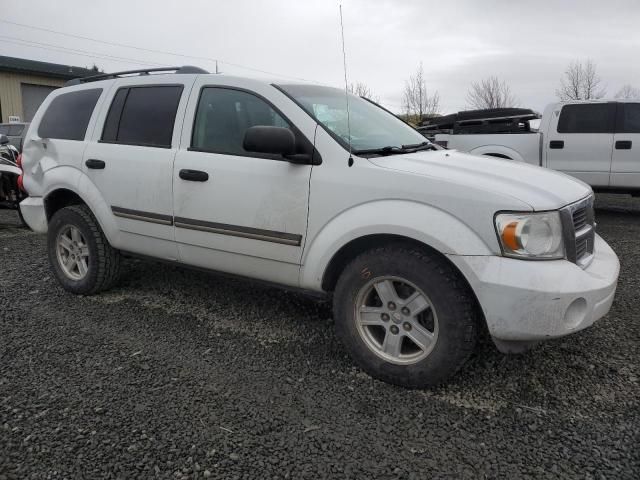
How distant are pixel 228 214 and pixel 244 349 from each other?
903 mm

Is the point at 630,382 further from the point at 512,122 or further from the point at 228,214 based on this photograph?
the point at 512,122

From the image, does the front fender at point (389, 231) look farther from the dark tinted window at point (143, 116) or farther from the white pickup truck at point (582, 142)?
the white pickup truck at point (582, 142)

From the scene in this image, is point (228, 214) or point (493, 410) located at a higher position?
point (228, 214)

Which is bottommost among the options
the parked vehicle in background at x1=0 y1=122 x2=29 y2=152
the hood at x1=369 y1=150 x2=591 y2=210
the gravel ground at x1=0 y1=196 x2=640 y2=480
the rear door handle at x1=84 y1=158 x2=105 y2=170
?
the gravel ground at x1=0 y1=196 x2=640 y2=480

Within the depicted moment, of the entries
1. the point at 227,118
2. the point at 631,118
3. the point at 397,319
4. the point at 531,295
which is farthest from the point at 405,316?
the point at 631,118

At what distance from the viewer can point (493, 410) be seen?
271 centimetres

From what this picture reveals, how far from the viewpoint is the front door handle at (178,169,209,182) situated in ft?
11.5

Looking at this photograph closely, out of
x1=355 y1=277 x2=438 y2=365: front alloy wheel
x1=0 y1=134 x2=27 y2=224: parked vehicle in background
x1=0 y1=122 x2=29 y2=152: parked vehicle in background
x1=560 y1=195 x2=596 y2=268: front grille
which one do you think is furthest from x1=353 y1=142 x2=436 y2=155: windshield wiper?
x1=0 y1=122 x2=29 y2=152: parked vehicle in background

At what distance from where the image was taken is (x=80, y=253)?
446 cm

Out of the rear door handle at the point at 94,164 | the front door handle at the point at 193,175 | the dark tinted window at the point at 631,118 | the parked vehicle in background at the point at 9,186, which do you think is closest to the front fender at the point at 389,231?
the front door handle at the point at 193,175

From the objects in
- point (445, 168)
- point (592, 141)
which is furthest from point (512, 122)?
point (445, 168)

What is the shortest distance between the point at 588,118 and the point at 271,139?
301 inches

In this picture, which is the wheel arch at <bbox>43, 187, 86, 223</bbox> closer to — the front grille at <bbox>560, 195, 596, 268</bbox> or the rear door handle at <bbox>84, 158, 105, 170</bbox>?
the rear door handle at <bbox>84, 158, 105, 170</bbox>

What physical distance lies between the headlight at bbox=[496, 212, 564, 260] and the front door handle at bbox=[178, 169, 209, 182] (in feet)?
6.35
